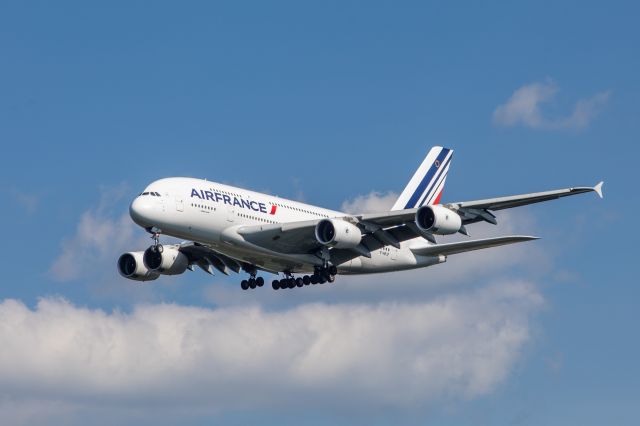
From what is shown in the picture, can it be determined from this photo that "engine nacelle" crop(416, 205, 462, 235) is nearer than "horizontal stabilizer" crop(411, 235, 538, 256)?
Yes

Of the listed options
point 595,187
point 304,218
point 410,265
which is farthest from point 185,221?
point 595,187

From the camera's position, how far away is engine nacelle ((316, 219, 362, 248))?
63.7m

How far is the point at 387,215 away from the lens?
63.9 m

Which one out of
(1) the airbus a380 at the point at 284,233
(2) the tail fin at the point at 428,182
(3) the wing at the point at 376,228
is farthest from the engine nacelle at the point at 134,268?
(2) the tail fin at the point at 428,182

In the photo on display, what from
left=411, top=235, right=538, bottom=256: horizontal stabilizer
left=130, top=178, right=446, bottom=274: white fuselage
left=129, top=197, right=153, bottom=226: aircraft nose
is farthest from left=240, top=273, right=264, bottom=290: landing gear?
left=129, top=197, right=153, bottom=226: aircraft nose

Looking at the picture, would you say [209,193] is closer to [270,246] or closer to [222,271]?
[270,246]

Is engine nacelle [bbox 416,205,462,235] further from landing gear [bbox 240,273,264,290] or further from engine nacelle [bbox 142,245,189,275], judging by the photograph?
engine nacelle [bbox 142,245,189,275]

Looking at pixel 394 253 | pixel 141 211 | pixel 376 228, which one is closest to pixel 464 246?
pixel 394 253

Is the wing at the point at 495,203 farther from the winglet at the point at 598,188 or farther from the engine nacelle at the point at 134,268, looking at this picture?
the engine nacelle at the point at 134,268

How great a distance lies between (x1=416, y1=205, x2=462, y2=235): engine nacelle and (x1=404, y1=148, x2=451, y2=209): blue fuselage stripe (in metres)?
16.5

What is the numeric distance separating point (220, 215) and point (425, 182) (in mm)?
21271

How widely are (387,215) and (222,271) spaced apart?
12.7 meters

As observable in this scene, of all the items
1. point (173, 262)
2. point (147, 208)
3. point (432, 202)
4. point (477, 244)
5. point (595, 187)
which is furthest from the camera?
point (432, 202)

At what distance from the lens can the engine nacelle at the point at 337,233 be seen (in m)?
63.7
